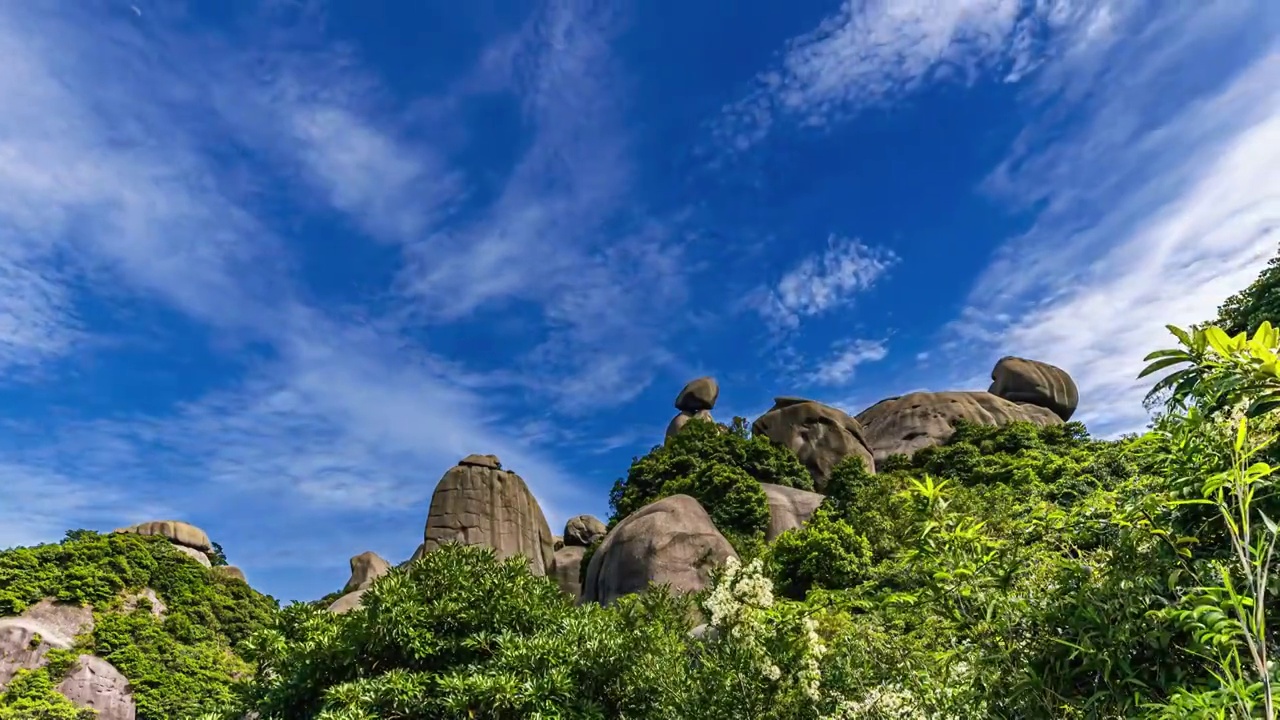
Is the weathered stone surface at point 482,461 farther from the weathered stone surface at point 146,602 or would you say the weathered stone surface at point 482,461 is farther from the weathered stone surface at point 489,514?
the weathered stone surface at point 146,602

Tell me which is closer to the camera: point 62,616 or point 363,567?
point 62,616

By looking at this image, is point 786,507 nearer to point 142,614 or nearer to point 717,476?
point 717,476

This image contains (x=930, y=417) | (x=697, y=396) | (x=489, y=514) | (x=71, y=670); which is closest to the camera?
(x=71, y=670)

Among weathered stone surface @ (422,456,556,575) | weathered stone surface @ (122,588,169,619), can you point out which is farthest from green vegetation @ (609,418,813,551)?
weathered stone surface @ (122,588,169,619)

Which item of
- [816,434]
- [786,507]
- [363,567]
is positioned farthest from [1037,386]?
[363,567]

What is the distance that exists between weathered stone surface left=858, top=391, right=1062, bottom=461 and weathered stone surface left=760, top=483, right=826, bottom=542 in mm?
11543

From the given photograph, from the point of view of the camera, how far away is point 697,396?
157 ft

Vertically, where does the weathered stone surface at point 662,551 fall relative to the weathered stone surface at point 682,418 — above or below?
below

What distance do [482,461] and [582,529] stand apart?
1070 cm

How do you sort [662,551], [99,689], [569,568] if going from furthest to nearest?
[569,568] < [99,689] < [662,551]

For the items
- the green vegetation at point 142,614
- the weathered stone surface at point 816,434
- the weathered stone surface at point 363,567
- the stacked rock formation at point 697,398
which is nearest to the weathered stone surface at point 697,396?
the stacked rock formation at point 697,398

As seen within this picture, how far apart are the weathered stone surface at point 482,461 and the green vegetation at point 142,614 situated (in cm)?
1196

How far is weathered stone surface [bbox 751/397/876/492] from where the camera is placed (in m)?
37.2

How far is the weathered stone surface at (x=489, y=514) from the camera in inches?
1371
